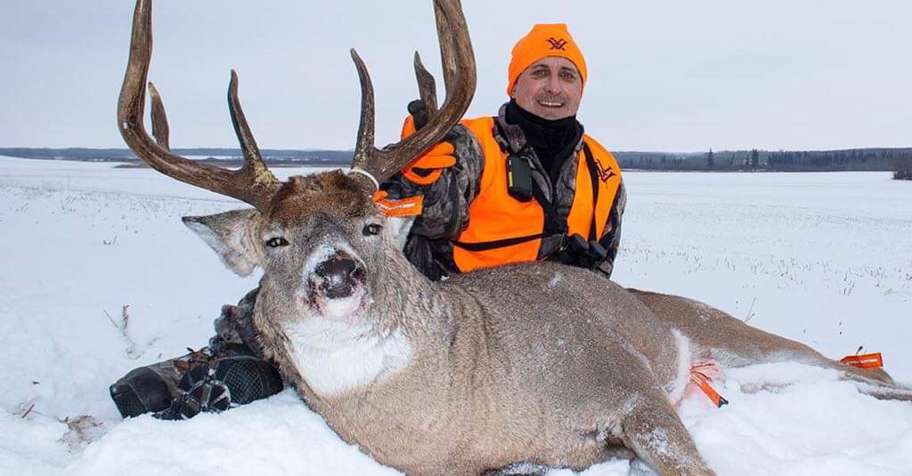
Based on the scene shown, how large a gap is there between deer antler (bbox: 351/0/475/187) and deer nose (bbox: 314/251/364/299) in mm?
796

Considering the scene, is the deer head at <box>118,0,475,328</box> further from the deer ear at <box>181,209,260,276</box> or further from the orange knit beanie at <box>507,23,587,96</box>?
the orange knit beanie at <box>507,23,587,96</box>

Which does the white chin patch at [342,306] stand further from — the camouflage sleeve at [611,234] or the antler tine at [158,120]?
the camouflage sleeve at [611,234]

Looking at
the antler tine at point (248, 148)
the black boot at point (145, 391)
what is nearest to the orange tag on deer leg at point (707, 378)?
the antler tine at point (248, 148)

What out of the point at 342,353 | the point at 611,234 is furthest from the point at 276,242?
the point at 611,234

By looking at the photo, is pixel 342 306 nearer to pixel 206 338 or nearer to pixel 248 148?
pixel 248 148

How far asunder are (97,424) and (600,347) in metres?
2.49

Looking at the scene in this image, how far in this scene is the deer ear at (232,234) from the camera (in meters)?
3.47

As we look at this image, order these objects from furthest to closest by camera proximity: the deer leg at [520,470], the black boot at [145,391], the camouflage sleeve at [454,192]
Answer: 1. the camouflage sleeve at [454,192]
2. the black boot at [145,391]
3. the deer leg at [520,470]

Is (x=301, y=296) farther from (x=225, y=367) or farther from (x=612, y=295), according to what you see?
(x=612, y=295)

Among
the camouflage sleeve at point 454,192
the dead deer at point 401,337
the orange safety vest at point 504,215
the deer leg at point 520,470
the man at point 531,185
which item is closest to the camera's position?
the dead deer at point 401,337

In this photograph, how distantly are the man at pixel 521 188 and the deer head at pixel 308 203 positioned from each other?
647 mm

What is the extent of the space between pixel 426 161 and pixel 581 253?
1.56m

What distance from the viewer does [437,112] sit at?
12.6ft

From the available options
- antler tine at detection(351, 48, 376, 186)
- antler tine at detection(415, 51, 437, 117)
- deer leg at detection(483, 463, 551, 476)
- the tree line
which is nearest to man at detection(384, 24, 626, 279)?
antler tine at detection(415, 51, 437, 117)
